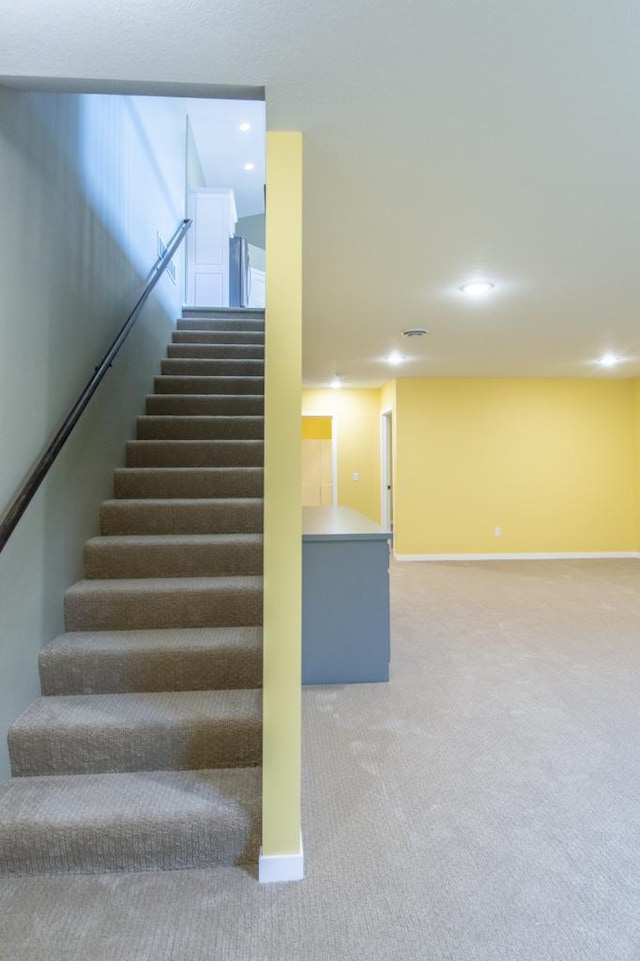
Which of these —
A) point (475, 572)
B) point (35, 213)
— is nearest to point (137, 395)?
point (35, 213)

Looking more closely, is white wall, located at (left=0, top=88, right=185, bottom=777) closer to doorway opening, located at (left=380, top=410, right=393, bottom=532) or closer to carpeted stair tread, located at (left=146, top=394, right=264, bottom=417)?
carpeted stair tread, located at (left=146, top=394, right=264, bottom=417)

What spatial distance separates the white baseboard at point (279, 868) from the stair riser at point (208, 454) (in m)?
2.01

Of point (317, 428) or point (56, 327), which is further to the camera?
point (317, 428)

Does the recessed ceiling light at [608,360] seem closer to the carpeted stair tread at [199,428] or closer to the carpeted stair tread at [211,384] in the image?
the carpeted stair tread at [211,384]

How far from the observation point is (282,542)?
1.52 m

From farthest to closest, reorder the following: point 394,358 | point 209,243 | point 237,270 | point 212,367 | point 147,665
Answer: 1. point 237,270
2. point 209,243
3. point 394,358
4. point 212,367
5. point 147,665

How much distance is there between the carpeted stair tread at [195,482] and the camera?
287 cm

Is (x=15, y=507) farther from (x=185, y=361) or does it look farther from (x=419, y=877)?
(x=185, y=361)

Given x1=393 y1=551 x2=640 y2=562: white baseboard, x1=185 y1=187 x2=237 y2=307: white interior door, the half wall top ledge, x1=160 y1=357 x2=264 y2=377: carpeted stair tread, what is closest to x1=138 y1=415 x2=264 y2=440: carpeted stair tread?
x1=160 y1=357 x2=264 y2=377: carpeted stair tread

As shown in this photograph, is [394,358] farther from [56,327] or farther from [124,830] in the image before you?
[124,830]

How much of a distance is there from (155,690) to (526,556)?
557 cm

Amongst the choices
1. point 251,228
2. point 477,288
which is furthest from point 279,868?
point 251,228

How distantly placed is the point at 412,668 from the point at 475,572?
2.87 metres

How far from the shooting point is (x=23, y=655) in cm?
184
